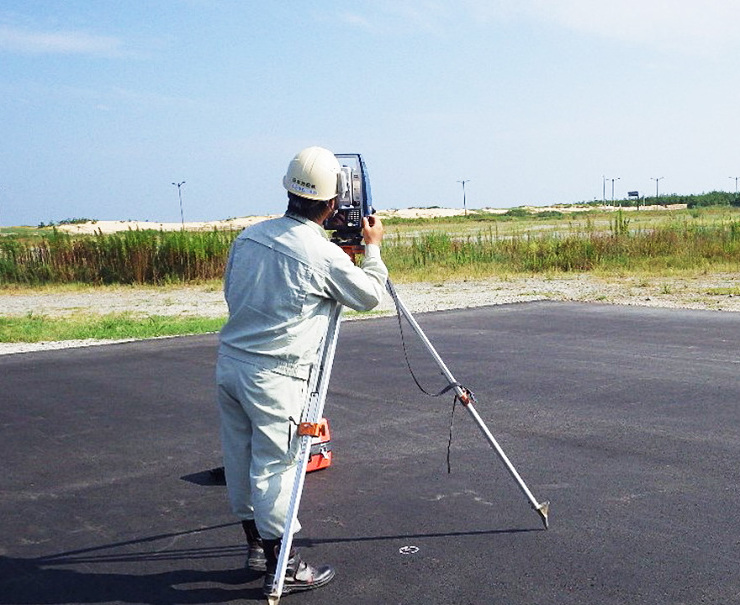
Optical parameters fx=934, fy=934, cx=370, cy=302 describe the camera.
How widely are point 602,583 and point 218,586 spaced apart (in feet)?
5.78

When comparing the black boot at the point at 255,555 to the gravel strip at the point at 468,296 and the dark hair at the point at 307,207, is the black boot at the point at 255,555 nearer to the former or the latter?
the dark hair at the point at 307,207

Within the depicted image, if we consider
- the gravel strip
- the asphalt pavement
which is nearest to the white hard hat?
the asphalt pavement

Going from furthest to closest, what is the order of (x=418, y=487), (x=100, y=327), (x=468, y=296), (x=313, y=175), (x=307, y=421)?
(x=468, y=296) → (x=100, y=327) → (x=418, y=487) → (x=307, y=421) → (x=313, y=175)

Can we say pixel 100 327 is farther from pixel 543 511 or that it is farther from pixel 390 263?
pixel 390 263

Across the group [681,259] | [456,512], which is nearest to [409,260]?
[681,259]

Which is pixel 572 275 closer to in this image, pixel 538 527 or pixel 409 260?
pixel 409 260

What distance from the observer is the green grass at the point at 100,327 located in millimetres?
14258

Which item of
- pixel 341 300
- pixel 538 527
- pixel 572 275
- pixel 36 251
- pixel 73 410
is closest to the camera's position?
pixel 341 300

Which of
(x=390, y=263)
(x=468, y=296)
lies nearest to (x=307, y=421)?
(x=468, y=296)

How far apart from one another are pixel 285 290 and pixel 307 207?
0.38 meters

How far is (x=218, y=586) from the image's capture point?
4375 millimetres

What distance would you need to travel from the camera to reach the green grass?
14258 millimetres

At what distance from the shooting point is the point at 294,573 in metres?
4.20

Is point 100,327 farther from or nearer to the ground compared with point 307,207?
nearer to the ground
